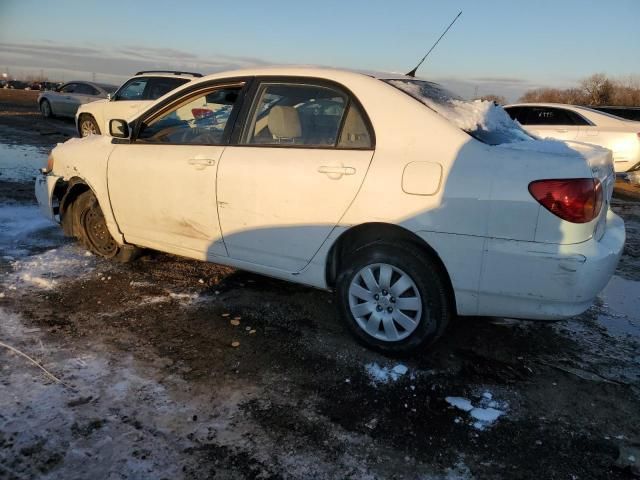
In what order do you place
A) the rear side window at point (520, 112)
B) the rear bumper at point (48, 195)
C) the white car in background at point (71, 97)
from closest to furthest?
1. the rear bumper at point (48, 195)
2. the rear side window at point (520, 112)
3. the white car in background at point (71, 97)

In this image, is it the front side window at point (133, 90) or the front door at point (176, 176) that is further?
the front side window at point (133, 90)

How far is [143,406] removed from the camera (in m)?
2.75

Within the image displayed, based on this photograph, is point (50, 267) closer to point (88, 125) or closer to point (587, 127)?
point (88, 125)

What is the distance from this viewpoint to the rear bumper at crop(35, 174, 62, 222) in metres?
4.95

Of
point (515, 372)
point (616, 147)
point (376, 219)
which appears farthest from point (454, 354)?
point (616, 147)

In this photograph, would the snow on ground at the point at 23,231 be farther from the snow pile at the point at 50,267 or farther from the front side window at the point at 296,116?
the front side window at the point at 296,116

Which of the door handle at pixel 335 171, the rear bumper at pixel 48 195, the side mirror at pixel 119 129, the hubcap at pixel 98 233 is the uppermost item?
the side mirror at pixel 119 129

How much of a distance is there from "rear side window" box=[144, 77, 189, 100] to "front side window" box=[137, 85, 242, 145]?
7.75 meters

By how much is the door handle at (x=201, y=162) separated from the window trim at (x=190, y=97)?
128 millimetres

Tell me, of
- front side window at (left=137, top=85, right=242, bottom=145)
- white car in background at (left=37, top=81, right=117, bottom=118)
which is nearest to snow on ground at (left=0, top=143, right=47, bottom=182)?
front side window at (left=137, top=85, right=242, bottom=145)

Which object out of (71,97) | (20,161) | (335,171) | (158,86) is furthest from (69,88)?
(335,171)

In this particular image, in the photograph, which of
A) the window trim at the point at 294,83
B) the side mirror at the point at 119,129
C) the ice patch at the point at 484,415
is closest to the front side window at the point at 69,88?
the side mirror at the point at 119,129

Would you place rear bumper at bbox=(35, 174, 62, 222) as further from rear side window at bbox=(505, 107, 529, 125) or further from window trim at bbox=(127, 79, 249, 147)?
rear side window at bbox=(505, 107, 529, 125)

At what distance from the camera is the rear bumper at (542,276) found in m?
2.80
